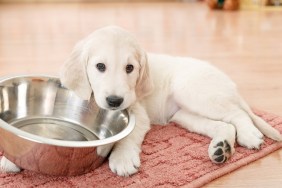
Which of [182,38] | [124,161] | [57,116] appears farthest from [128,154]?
[182,38]

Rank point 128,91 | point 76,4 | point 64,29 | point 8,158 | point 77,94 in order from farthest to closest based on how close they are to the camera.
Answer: point 76,4
point 64,29
point 77,94
point 128,91
point 8,158

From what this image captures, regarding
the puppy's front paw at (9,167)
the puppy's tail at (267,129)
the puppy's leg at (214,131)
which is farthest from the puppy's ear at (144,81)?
the puppy's front paw at (9,167)

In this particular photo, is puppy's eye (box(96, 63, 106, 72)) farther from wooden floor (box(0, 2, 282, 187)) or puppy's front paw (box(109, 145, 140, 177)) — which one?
wooden floor (box(0, 2, 282, 187))

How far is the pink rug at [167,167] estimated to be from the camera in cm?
156

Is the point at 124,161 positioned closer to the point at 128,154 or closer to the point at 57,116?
the point at 128,154

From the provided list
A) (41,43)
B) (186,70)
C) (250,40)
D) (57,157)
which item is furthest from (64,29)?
(57,157)

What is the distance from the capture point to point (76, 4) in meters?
6.11

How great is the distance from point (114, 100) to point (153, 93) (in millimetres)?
442

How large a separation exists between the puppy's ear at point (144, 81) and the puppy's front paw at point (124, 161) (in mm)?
301

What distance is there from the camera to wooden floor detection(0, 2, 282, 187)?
8.20 feet

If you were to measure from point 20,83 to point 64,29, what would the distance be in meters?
2.57

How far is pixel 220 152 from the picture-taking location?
171 centimetres

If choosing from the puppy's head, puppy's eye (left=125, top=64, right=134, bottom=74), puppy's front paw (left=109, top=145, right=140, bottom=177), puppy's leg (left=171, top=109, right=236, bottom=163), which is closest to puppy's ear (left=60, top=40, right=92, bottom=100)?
the puppy's head

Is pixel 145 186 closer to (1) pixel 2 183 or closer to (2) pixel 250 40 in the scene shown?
(1) pixel 2 183
